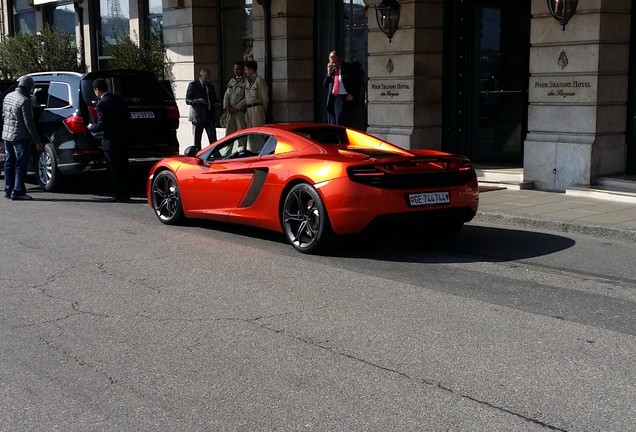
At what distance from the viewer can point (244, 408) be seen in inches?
179

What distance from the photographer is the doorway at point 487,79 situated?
16125mm

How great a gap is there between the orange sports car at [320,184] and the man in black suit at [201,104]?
6.63m

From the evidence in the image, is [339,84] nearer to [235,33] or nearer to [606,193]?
[606,193]

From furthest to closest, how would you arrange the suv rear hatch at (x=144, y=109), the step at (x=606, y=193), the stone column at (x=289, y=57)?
the stone column at (x=289, y=57) < the suv rear hatch at (x=144, y=109) < the step at (x=606, y=193)

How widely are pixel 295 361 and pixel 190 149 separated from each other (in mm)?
5684

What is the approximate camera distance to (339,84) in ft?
51.4

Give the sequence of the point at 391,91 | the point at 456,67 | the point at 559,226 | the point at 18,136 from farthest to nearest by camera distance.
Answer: the point at 456,67 < the point at 391,91 < the point at 18,136 < the point at 559,226

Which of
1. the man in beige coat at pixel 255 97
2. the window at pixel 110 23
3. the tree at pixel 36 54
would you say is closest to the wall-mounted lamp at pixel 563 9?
the man in beige coat at pixel 255 97

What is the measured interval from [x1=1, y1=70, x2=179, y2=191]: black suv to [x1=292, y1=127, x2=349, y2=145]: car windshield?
15.8 ft

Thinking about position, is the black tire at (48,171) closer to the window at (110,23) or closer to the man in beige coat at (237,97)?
the man in beige coat at (237,97)

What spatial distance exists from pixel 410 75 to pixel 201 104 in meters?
4.16

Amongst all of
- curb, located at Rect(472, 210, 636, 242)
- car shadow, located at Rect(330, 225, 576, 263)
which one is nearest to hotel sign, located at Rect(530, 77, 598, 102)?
curb, located at Rect(472, 210, 636, 242)

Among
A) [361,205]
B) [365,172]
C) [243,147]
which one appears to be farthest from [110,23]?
[361,205]

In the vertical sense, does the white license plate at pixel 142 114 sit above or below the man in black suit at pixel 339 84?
below
